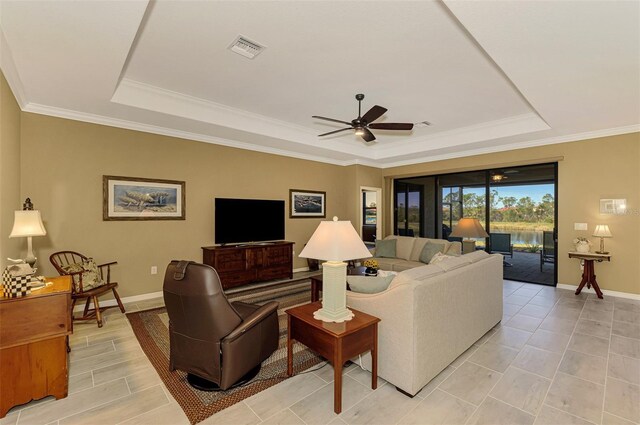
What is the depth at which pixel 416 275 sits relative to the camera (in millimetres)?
2303

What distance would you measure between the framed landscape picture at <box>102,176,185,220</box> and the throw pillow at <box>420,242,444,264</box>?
4268 mm

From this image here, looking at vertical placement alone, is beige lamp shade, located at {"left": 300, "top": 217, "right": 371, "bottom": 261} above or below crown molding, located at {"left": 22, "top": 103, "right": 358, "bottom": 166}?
below

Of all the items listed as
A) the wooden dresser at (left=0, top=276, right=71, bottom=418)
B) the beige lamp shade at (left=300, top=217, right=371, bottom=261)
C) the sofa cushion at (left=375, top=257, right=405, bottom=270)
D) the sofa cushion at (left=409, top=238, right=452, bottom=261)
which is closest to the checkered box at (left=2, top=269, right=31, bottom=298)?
the wooden dresser at (left=0, top=276, right=71, bottom=418)

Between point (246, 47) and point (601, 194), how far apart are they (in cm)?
Result: 586

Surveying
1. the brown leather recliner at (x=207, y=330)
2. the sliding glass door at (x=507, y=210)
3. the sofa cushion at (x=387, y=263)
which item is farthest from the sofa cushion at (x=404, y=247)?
the brown leather recliner at (x=207, y=330)

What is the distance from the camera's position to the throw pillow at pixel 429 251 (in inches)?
203

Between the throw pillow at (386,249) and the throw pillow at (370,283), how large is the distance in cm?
343

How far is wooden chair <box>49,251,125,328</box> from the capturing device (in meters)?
3.33

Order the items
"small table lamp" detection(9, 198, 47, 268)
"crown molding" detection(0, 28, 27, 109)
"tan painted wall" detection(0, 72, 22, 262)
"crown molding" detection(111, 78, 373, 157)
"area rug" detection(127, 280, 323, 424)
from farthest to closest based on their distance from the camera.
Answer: "crown molding" detection(111, 78, 373, 157)
"tan painted wall" detection(0, 72, 22, 262)
"small table lamp" detection(9, 198, 47, 268)
"crown molding" detection(0, 28, 27, 109)
"area rug" detection(127, 280, 323, 424)

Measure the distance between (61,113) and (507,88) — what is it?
5.84 meters

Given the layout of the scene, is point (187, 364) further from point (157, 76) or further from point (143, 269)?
point (157, 76)

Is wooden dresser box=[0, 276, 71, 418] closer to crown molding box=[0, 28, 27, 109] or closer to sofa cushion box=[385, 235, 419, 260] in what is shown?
crown molding box=[0, 28, 27, 109]

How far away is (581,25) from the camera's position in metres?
2.14

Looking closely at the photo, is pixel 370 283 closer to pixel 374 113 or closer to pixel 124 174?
pixel 374 113
